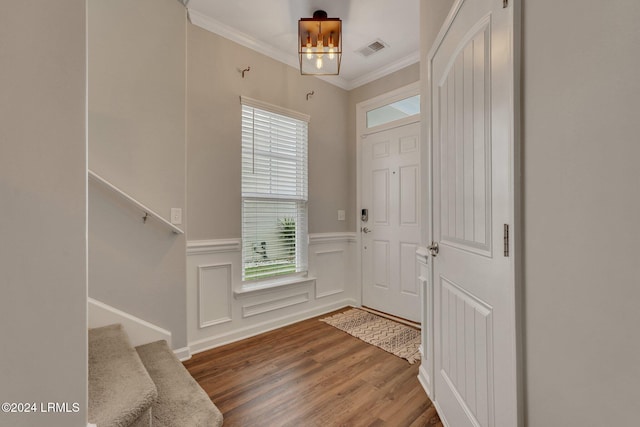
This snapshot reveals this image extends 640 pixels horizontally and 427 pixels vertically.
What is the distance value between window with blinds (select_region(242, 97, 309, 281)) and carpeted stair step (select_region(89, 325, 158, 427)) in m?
1.26

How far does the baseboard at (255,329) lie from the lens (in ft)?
7.75

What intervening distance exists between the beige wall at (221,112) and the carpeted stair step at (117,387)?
1015mm

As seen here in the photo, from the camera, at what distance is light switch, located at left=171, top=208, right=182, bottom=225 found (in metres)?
2.13

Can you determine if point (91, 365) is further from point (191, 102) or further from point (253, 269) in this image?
point (191, 102)

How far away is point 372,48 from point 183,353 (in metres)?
3.26

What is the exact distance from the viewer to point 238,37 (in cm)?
261

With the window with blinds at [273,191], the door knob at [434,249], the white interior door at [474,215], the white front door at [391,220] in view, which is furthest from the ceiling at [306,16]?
the door knob at [434,249]

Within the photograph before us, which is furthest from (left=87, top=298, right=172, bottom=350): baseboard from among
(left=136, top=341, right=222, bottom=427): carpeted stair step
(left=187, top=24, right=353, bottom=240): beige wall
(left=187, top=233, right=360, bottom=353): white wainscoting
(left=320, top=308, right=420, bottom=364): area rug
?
(left=320, top=308, right=420, bottom=364): area rug

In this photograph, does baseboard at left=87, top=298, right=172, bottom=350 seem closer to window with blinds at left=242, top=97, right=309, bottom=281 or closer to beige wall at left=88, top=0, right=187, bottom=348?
beige wall at left=88, top=0, right=187, bottom=348

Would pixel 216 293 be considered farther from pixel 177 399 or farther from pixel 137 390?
pixel 137 390
